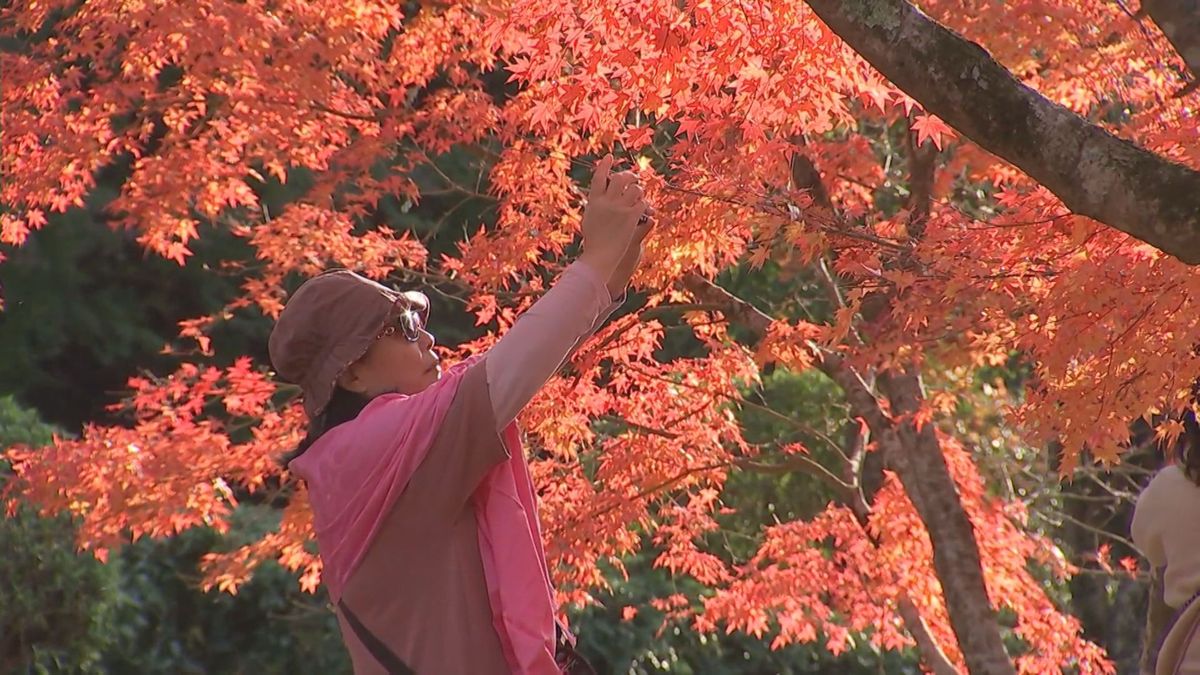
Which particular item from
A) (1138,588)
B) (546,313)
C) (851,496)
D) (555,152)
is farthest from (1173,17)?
(1138,588)

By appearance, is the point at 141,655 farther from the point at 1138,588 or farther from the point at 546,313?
the point at 546,313

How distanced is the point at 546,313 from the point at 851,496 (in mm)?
4506

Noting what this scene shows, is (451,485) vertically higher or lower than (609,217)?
lower

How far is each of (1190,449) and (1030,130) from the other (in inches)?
59.8

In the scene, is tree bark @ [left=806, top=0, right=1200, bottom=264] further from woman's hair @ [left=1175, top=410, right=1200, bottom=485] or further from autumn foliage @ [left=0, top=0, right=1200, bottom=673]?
woman's hair @ [left=1175, top=410, right=1200, bottom=485]

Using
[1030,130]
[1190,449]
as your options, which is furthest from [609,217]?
[1190,449]

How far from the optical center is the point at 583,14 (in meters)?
4.39

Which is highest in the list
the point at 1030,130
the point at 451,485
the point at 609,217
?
the point at 1030,130

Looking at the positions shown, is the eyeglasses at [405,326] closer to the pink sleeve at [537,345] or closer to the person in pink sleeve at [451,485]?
the person in pink sleeve at [451,485]

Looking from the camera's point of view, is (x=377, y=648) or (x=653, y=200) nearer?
(x=377, y=648)

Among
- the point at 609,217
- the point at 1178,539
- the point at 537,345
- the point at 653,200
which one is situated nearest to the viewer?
the point at 537,345

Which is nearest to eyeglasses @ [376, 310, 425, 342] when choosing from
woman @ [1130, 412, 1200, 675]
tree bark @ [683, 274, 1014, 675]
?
woman @ [1130, 412, 1200, 675]

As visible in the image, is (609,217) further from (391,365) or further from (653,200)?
(653,200)

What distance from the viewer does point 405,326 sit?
7.00ft
